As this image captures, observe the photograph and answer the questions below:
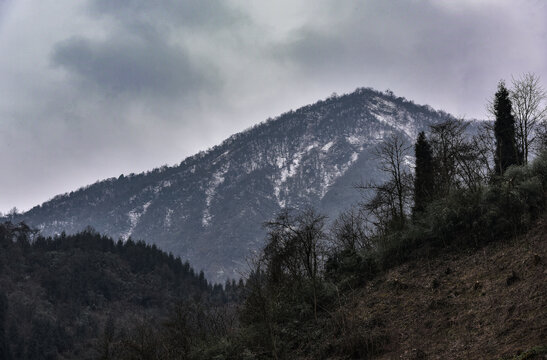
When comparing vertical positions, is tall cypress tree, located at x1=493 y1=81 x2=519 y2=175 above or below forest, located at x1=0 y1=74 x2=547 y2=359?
above

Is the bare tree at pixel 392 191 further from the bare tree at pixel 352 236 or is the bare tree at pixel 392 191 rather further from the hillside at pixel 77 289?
the hillside at pixel 77 289

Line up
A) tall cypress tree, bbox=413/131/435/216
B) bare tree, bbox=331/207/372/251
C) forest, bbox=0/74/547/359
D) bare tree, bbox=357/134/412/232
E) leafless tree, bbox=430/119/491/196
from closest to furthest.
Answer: forest, bbox=0/74/547/359, bare tree, bbox=357/134/412/232, tall cypress tree, bbox=413/131/435/216, leafless tree, bbox=430/119/491/196, bare tree, bbox=331/207/372/251

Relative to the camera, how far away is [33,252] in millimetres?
155000

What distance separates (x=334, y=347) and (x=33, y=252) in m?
161

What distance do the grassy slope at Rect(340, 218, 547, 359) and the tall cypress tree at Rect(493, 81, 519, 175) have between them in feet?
44.9

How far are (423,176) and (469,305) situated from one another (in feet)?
60.5

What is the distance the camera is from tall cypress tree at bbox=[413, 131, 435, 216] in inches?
1201

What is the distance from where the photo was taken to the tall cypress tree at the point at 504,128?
31547 mm

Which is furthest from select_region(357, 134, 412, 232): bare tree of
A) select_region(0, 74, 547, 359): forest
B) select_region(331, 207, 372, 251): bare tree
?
select_region(331, 207, 372, 251): bare tree

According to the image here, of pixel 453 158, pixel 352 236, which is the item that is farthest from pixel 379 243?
pixel 352 236

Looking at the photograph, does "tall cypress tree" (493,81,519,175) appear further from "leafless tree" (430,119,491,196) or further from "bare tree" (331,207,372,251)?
"bare tree" (331,207,372,251)

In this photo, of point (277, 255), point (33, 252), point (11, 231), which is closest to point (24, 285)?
point (33, 252)

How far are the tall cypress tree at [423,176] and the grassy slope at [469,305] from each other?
8492 millimetres

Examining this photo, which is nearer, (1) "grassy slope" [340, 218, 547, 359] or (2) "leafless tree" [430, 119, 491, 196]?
(1) "grassy slope" [340, 218, 547, 359]
